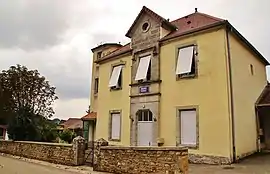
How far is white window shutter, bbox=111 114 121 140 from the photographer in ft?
70.9

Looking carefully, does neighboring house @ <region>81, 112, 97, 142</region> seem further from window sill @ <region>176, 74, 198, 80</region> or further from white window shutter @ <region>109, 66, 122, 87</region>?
window sill @ <region>176, 74, 198, 80</region>

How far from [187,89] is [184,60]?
1777mm

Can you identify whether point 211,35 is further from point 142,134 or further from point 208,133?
point 142,134

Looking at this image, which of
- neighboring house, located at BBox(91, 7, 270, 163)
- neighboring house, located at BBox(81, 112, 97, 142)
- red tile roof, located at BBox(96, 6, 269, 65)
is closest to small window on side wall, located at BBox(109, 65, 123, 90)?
neighboring house, located at BBox(91, 7, 270, 163)

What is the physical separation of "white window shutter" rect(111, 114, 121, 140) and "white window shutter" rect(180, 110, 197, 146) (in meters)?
5.85

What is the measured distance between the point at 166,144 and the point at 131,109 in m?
4.00

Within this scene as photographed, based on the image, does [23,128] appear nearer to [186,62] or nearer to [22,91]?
[22,91]

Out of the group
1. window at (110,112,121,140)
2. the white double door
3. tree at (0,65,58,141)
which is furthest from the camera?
tree at (0,65,58,141)

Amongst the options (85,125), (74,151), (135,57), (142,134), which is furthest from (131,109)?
(85,125)

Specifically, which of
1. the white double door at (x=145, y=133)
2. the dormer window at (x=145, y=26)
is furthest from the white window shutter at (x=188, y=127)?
the dormer window at (x=145, y=26)

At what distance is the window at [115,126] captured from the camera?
21.6 m

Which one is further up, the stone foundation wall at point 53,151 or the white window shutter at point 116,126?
the white window shutter at point 116,126

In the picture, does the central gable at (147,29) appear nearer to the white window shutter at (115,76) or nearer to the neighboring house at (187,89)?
the neighboring house at (187,89)

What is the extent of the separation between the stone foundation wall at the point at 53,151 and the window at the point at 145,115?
15.0 feet
